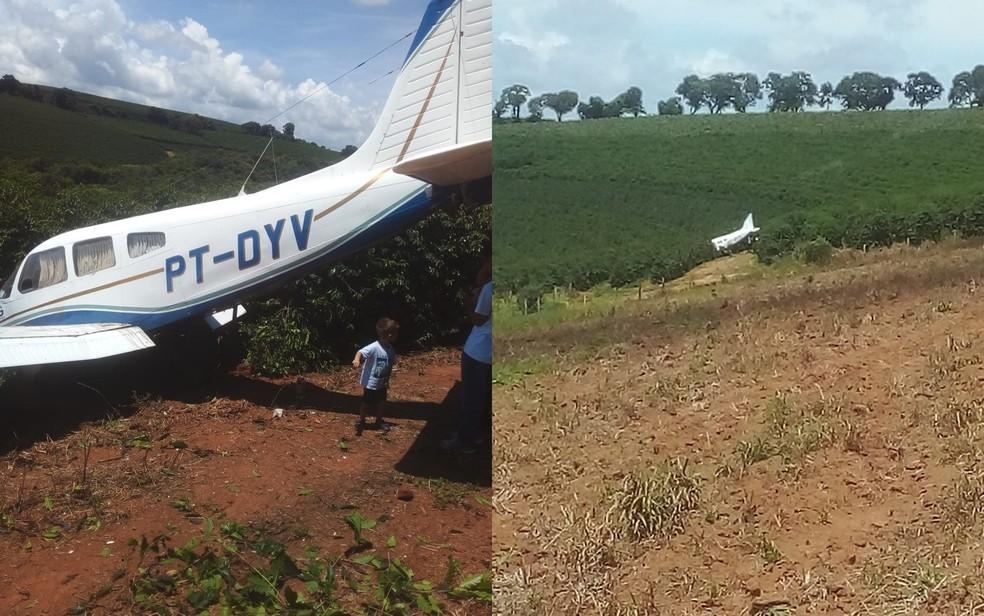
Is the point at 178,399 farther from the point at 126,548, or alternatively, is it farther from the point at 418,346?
the point at 418,346

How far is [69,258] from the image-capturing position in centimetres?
358

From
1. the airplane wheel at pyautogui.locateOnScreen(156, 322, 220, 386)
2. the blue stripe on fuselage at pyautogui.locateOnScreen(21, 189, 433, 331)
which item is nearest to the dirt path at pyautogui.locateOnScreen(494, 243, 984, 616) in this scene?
the blue stripe on fuselage at pyautogui.locateOnScreen(21, 189, 433, 331)

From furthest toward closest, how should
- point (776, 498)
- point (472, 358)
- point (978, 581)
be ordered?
point (472, 358)
point (776, 498)
point (978, 581)

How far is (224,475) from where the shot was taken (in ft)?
10.7

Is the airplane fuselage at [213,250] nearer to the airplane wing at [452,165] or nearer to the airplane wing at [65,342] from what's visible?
the airplane wing at [65,342]

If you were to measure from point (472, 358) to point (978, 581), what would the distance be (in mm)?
1929

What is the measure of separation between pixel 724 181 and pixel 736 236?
19cm

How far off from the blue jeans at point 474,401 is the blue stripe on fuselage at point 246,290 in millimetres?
916

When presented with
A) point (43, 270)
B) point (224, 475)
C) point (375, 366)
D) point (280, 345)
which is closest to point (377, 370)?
point (375, 366)

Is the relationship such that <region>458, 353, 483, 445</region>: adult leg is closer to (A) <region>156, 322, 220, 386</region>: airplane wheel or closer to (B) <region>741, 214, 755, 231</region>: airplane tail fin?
(B) <region>741, 214, 755, 231</region>: airplane tail fin

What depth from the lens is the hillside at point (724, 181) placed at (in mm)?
2295

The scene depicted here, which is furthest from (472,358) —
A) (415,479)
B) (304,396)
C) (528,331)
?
(304,396)

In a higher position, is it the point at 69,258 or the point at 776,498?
the point at 69,258

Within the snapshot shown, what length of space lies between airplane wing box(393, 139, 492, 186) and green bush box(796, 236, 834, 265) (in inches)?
50.8
